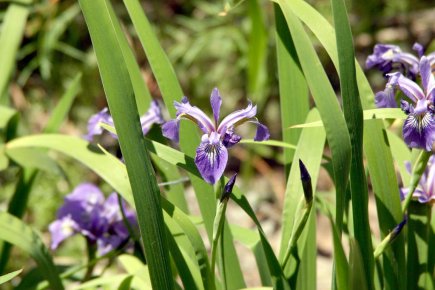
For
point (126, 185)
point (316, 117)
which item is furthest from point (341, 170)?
point (126, 185)

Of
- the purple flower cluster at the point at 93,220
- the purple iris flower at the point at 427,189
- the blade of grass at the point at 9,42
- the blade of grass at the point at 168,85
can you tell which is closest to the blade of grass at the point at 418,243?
the purple iris flower at the point at 427,189

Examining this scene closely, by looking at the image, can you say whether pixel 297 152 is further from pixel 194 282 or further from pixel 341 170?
pixel 194 282

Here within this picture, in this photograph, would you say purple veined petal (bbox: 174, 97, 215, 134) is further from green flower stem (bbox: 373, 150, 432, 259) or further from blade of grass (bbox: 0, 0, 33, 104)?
blade of grass (bbox: 0, 0, 33, 104)

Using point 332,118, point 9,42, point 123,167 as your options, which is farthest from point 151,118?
point 9,42

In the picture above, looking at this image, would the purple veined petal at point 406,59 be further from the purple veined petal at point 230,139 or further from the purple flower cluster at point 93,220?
the purple flower cluster at point 93,220

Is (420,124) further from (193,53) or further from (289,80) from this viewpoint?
(193,53)

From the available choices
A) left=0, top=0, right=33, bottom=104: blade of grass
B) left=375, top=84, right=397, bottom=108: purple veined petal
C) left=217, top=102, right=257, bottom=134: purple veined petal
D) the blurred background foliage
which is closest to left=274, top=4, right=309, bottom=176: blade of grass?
left=375, top=84, right=397, bottom=108: purple veined petal

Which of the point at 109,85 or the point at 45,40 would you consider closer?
the point at 109,85
